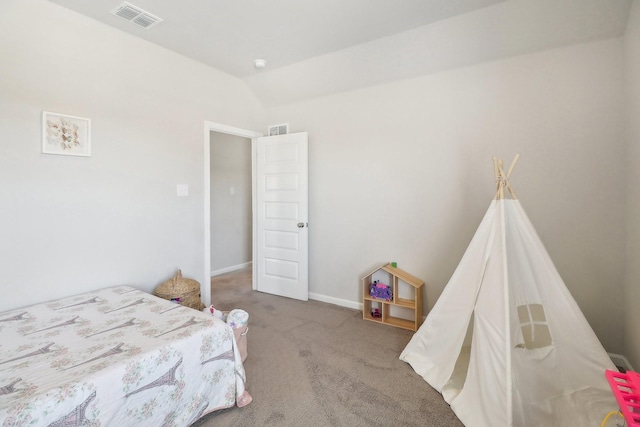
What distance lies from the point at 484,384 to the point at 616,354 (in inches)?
57.0

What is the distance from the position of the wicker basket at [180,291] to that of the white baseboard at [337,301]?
53.0 inches

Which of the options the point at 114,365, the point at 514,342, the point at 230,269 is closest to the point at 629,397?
the point at 514,342

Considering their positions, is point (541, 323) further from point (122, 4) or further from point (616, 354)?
point (122, 4)

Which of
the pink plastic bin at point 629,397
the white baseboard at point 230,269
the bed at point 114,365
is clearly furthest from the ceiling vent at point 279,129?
the pink plastic bin at point 629,397

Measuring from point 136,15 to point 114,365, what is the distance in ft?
8.13

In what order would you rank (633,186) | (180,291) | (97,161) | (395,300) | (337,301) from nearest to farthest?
(633,186) → (97,161) → (180,291) → (395,300) → (337,301)

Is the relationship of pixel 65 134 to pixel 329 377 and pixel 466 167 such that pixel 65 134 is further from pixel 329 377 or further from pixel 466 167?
pixel 466 167

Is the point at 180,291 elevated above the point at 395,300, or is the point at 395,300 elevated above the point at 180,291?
the point at 180,291

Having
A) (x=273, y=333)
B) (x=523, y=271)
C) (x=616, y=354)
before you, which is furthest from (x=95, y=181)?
(x=616, y=354)

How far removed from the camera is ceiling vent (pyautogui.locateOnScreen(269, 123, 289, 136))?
3.80m

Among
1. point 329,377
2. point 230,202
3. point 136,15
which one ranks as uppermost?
point 136,15

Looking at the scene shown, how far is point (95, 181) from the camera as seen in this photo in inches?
95.0

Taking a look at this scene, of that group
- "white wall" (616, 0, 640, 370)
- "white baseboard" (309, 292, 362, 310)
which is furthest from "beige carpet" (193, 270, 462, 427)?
"white wall" (616, 0, 640, 370)

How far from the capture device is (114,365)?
Result: 1.34 metres
